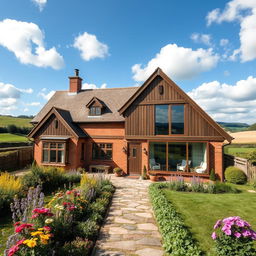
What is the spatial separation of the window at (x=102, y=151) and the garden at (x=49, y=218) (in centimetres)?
690

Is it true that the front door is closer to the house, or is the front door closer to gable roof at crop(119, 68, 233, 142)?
the house

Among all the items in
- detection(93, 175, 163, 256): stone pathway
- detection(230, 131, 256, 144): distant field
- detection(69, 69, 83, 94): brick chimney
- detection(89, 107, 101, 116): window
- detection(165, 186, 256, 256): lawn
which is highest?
detection(69, 69, 83, 94): brick chimney

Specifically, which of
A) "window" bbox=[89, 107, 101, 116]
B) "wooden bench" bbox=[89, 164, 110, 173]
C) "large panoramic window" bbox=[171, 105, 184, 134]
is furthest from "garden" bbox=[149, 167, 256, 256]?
"window" bbox=[89, 107, 101, 116]

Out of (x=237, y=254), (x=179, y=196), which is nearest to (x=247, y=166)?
(x=179, y=196)

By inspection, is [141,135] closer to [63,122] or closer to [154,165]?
[154,165]

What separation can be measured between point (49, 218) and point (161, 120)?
11849 mm

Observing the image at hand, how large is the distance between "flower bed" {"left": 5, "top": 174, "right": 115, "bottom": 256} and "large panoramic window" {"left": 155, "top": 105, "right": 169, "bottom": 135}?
335 inches

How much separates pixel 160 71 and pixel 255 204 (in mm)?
11307

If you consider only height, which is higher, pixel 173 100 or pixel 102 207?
pixel 173 100

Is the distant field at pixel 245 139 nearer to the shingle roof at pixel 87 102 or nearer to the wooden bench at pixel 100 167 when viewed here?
the shingle roof at pixel 87 102

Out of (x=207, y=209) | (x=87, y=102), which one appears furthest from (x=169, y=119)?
(x=87, y=102)

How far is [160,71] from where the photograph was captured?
1504 cm

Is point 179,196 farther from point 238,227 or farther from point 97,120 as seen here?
point 97,120

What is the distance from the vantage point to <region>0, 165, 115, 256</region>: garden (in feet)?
12.5
